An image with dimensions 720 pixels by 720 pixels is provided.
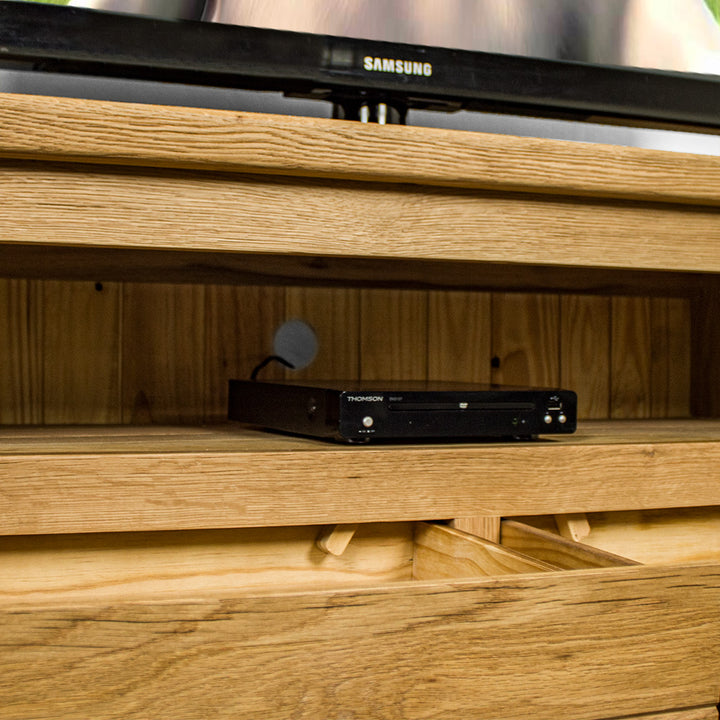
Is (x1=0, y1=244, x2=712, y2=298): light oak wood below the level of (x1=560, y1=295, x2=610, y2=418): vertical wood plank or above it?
above

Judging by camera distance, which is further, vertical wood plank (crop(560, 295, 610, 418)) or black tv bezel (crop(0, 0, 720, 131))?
vertical wood plank (crop(560, 295, 610, 418))

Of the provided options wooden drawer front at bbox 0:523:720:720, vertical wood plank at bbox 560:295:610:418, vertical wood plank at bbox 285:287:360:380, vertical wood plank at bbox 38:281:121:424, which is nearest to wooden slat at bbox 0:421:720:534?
wooden drawer front at bbox 0:523:720:720

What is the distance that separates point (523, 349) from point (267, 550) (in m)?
0.69

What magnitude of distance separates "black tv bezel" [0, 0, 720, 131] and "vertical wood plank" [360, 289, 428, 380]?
1.21 ft

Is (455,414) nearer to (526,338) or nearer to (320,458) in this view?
(320,458)

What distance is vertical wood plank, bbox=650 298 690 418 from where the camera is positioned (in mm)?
1521

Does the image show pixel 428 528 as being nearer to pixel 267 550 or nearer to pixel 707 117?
pixel 267 550

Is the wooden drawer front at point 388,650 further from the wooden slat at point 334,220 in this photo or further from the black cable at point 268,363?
the black cable at point 268,363

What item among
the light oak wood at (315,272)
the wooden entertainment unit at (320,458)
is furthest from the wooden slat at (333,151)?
the light oak wood at (315,272)

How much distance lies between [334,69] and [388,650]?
2.20 ft

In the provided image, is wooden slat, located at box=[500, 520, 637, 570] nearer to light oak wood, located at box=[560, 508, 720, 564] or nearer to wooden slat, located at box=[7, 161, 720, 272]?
light oak wood, located at box=[560, 508, 720, 564]

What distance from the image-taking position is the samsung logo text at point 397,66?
1.01 m

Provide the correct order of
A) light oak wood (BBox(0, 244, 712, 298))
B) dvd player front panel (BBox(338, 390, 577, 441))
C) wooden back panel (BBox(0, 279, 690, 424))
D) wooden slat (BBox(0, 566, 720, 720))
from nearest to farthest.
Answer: wooden slat (BBox(0, 566, 720, 720)) < dvd player front panel (BBox(338, 390, 577, 441)) < light oak wood (BBox(0, 244, 712, 298)) < wooden back panel (BBox(0, 279, 690, 424))

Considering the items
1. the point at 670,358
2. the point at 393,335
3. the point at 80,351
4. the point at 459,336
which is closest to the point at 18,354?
the point at 80,351
